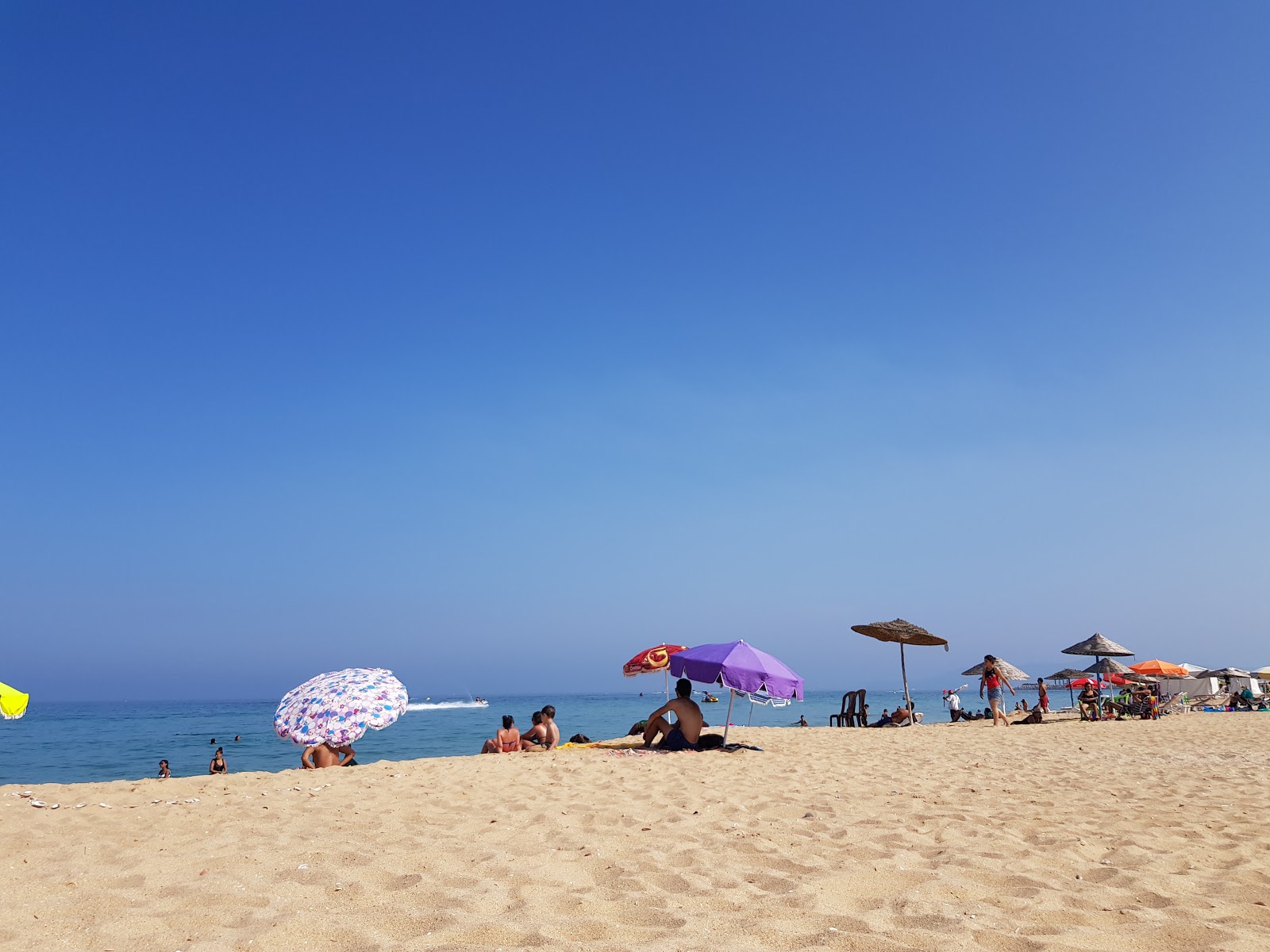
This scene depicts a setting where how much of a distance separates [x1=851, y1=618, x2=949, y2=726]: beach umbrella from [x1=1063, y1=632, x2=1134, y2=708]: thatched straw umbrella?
Answer: 5581 mm

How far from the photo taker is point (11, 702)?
1106 centimetres

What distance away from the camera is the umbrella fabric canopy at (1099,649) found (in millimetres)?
21078

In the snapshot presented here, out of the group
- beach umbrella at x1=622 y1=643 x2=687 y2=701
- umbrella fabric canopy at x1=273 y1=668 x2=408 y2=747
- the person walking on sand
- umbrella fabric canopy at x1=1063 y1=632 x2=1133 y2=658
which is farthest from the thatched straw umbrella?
umbrella fabric canopy at x1=273 y1=668 x2=408 y2=747

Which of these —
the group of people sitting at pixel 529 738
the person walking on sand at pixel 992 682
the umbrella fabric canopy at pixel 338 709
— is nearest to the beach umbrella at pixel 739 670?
the group of people sitting at pixel 529 738

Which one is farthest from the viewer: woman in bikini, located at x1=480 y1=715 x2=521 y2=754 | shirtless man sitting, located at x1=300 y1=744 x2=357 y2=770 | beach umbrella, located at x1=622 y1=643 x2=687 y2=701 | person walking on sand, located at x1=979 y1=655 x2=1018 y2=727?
person walking on sand, located at x1=979 y1=655 x2=1018 y2=727

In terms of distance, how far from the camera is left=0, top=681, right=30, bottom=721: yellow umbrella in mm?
10898

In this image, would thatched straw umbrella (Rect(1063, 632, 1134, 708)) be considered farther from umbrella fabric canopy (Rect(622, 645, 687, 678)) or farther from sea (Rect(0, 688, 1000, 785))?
umbrella fabric canopy (Rect(622, 645, 687, 678))

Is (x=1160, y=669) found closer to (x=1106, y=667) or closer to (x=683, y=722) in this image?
(x=1106, y=667)

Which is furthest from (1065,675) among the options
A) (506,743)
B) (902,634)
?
(506,743)

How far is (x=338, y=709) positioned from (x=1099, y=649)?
19.8 m

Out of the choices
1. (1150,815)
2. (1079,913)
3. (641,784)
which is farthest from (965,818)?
(641,784)

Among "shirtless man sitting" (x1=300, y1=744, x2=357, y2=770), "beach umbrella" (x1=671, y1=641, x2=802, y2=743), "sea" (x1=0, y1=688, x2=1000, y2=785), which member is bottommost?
"sea" (x1=0, y1=688, x2=1000, y2=785)

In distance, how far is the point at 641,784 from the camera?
25.1 feet

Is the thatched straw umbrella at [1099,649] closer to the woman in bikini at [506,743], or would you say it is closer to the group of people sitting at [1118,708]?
the group of people sitting at [1118,708]
